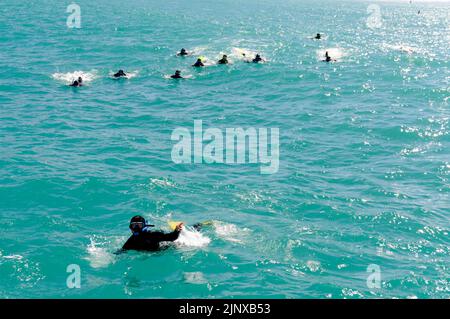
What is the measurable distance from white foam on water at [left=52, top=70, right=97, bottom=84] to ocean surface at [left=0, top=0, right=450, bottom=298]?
188mm

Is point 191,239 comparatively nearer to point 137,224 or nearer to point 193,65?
point 137,224

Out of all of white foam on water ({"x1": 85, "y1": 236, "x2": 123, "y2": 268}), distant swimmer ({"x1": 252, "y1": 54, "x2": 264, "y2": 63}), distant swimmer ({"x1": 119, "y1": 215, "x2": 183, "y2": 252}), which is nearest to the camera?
distant swimmer ({"x1": 119, "y1": 215, "x2": 183, "y2": 252})

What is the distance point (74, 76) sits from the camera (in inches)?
1902

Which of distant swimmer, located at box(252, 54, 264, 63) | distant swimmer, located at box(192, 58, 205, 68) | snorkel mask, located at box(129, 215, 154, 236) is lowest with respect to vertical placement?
snorkel mask, located at box(129, 215, 154, 236)

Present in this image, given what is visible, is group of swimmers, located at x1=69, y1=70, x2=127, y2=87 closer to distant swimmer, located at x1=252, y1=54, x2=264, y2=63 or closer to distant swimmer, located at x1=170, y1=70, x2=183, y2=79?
distant swimmer, located at x1=170, y1=70, x2=183, y2=79

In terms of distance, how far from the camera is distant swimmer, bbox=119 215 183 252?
62.3 ft

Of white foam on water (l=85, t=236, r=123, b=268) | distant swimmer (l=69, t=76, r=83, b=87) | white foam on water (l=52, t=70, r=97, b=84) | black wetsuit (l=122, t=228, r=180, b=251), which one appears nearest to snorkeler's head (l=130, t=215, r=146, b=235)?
black wetsuit (l=122, t=228, r=180, b=251)

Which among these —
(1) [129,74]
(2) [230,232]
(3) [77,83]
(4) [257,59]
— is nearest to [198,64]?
(4) [257,59]

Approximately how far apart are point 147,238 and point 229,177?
852cm

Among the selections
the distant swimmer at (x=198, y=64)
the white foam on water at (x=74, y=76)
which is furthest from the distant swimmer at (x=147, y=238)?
the distant swimmer at (x=198, y=64)

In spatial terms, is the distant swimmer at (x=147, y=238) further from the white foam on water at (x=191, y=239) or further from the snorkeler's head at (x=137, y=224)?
the white foam on water at (x=191, y=239)

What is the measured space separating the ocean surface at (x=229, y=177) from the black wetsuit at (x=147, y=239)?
0.40m

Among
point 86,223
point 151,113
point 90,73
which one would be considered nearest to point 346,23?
point 90,73

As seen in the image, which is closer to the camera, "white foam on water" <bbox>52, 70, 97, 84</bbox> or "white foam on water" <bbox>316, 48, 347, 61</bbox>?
"white foam on water" <bbox>52, 70, 97, 84</bbox>
